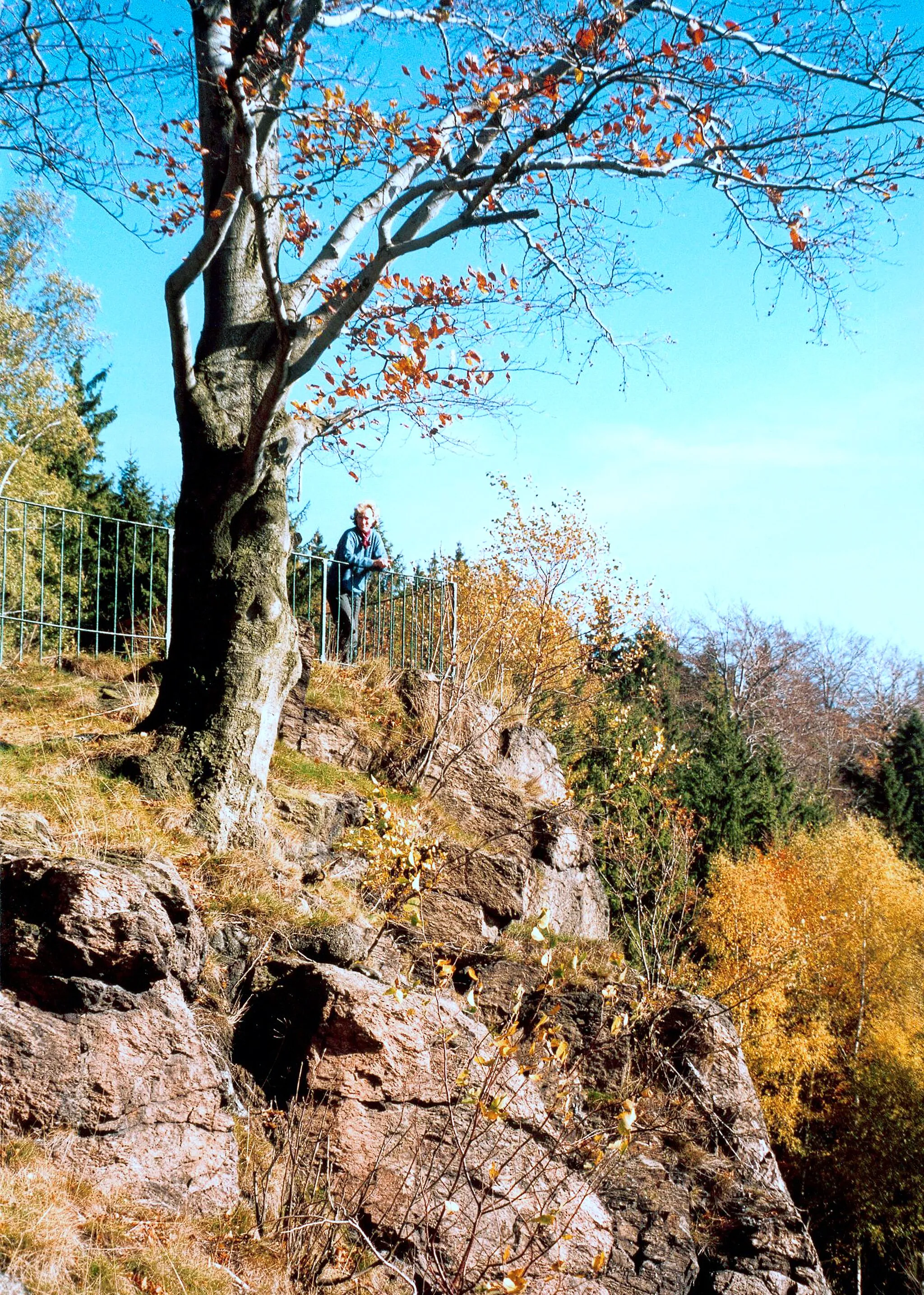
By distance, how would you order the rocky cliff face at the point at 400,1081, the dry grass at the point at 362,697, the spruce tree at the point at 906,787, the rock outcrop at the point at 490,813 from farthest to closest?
the spruce tree at the point at 906,787 < the dry grass at the point at 362,697 < the rock outcrop at the point at 490,813 < the rocky cliff face at the point at 400,1081

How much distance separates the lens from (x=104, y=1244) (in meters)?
3.54

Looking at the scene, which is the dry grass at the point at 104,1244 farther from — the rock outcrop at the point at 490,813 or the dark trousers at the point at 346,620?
the dark trousers at the point at 346,620

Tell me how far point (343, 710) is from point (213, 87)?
5.99 m

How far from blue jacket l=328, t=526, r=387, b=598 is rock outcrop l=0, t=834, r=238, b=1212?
7.26m

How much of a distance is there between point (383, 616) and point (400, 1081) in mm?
8865

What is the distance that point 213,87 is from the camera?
762 cm

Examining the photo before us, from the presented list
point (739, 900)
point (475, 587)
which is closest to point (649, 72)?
point (739, 900)

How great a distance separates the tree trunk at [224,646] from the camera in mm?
7082

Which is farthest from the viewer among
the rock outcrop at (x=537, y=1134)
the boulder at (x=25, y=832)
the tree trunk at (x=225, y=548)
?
the tree trunk at (x=225, y=548)

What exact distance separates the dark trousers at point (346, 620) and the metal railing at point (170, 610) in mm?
13

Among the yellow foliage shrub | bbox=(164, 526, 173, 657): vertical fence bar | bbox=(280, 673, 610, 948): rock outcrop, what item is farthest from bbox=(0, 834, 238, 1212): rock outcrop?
the yellow foliage shrub

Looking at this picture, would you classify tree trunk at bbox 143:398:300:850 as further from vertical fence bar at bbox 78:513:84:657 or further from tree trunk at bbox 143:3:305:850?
vertical fence bar at bbox 78:513:84:657

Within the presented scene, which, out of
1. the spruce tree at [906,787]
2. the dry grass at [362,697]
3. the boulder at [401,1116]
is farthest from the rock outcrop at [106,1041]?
the spruce tree at [906,787]

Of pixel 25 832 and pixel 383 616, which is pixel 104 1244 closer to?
pixel 25 832
